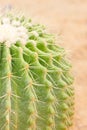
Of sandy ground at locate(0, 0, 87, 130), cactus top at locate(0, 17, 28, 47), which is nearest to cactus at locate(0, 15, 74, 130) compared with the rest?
cactus top at locate(0, 17, 28, 47)

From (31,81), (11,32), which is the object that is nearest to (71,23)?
(11,32)

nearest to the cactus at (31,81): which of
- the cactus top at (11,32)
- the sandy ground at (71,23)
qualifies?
the cactus top at (11,32)

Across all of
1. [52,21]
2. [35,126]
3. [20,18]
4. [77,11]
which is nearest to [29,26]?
[20,18]

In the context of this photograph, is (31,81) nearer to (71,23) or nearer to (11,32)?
(11,32)

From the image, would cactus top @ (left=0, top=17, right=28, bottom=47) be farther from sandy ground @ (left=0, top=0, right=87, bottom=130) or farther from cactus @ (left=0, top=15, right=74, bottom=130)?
sandy ground @ (left=0, top=0, right=87, bottom=130)

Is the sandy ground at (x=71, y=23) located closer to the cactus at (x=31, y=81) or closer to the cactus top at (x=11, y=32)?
the cactus at (x=31, y=81)

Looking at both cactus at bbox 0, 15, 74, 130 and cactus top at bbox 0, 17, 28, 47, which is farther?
cactus top at bbox 0, 17, 28, 47

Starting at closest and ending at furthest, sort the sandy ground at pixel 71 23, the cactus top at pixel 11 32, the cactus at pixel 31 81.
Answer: the cactus at pixel 31 81
the cactus top at pixel 11 32
the sandy ground at pixel 71 23
